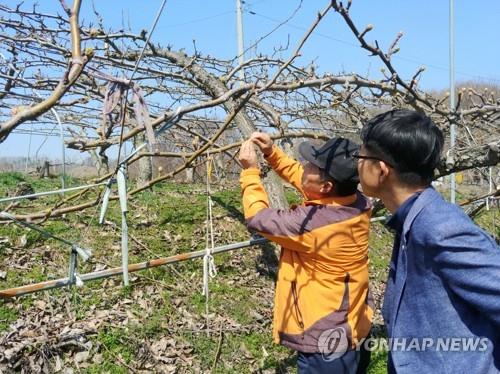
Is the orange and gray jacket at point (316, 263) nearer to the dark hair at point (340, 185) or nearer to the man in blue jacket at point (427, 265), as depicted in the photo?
the dark hair at point (340, 185)

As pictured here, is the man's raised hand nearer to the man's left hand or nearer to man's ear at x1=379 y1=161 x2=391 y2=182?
the man's left hand

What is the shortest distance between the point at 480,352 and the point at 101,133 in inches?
51.1

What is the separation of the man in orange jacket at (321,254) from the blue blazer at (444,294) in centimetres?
70

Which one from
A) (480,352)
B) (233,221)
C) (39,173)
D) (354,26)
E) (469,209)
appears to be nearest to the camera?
(480,352)

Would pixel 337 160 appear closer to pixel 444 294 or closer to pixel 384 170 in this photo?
pixel 384 170

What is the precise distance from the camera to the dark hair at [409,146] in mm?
1575

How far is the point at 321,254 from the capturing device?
227cm

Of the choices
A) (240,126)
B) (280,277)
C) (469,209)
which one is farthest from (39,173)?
(280,277)

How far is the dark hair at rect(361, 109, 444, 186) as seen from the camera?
1.58 metres

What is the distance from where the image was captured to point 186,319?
3.95 m

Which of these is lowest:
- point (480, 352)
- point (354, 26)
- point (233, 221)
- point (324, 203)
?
point (233, 221)

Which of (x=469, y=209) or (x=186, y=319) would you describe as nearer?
(x=186, y=319)

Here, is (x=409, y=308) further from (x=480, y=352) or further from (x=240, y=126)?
(x=240, y=126)

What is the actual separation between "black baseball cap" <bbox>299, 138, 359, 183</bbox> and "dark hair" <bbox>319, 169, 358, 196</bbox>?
2cm
